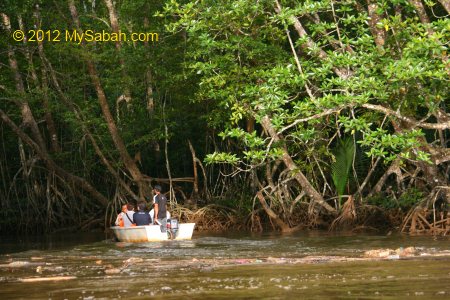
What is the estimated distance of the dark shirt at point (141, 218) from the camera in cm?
1958

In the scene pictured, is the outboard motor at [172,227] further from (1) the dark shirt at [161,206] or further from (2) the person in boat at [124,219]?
(2) the person in boat at [124,219]

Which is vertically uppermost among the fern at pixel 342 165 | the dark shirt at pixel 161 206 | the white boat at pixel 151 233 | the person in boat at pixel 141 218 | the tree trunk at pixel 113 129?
the tree trunk at pixel 113 129

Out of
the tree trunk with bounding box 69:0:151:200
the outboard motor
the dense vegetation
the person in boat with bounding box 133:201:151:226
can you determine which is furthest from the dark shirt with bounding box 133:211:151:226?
the tree trunk with bounding box 69:0:151:200

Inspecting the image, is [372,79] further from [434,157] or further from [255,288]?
[255,288]

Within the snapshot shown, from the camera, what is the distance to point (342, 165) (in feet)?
66.2

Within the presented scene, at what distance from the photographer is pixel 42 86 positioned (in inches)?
943

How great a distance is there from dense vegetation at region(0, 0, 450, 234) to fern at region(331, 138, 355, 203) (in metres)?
0.03

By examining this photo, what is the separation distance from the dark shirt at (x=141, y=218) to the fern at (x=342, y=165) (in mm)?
3779

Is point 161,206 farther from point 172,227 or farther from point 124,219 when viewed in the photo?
point 124,219

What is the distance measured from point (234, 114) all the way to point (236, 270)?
20.9ft

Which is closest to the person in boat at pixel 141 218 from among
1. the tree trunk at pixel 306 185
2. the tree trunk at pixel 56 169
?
the tree trunk at pixel 306 185

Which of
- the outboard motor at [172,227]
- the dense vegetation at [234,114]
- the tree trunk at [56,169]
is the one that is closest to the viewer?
the dense vegetation at [234,114]

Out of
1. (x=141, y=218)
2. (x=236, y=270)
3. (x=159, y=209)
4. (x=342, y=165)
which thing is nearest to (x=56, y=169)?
(x=141, y=218)

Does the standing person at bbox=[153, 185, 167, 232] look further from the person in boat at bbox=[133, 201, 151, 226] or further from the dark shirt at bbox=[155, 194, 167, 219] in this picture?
the person in boat at bbox=[133, 201, 151, 226]
